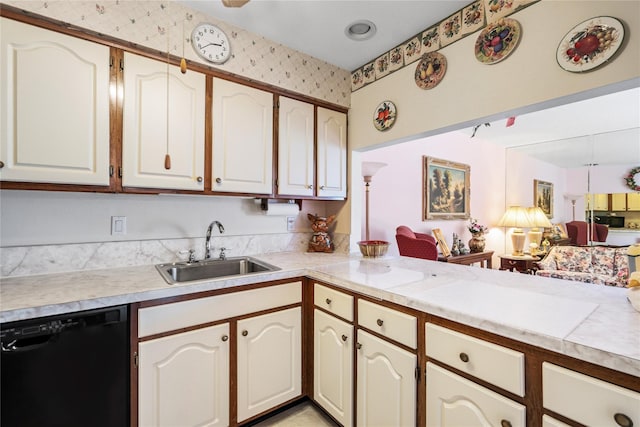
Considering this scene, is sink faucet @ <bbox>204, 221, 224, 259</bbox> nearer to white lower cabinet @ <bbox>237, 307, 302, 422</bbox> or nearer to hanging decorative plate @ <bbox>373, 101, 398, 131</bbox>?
white lower cabinet @ <bbox>237, 307, 302, 422</bbox>

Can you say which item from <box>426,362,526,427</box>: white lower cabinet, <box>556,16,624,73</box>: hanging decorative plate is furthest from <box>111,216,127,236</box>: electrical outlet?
<box>556,16,624,73</box>: hanging decorative plate

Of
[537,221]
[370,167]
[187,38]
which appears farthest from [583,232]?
[187,38]

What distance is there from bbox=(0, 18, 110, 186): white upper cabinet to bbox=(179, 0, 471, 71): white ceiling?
26.2 inches

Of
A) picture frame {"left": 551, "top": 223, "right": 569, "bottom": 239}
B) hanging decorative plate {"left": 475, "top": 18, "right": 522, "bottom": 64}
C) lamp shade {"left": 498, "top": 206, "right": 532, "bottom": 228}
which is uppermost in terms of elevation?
hanging decorative plate {"left": 475, "top": 18, "right": 522, "bottom": 64}

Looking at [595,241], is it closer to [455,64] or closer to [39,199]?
[455,64]

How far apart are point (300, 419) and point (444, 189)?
11.1 feet

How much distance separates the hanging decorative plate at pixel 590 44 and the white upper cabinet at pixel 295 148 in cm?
145

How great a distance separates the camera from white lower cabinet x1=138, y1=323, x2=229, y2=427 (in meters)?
1.25

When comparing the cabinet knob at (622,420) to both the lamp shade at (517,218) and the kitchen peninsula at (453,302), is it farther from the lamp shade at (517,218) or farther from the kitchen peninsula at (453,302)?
the lamp shade at (517,218)

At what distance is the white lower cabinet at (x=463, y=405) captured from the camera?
882mm

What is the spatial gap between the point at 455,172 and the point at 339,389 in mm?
3589

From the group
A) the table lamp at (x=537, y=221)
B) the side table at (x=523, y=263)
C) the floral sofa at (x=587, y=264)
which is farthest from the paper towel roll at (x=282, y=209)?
the table lamp at (x=537, y=221)

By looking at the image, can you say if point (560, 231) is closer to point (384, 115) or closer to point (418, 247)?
point (418, 247)

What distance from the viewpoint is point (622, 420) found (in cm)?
68
